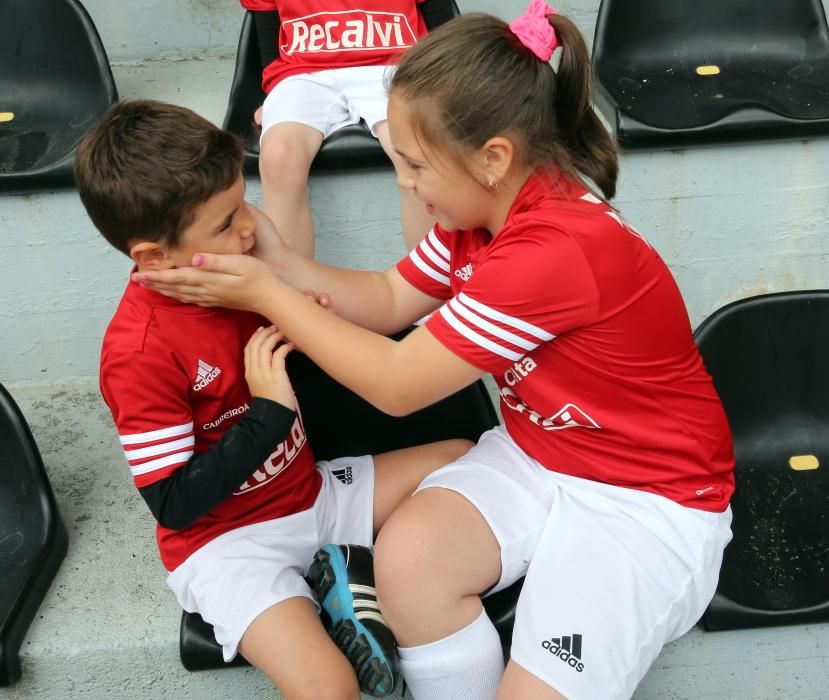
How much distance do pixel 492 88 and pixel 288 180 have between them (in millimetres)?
682

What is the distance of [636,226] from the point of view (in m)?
1.83

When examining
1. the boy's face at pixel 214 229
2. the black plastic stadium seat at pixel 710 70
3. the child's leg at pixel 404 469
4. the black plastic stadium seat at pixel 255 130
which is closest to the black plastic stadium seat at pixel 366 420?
the child's leg at pixel 404 469

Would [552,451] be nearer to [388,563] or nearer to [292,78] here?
[388,563]

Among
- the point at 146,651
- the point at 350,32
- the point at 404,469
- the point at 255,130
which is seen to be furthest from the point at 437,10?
the point at 146,651

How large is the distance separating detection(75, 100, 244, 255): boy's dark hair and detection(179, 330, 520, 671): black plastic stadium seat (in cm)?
35

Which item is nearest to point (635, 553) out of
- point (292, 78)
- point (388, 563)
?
point (388, 563)

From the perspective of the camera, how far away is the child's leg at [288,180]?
5.26 ft

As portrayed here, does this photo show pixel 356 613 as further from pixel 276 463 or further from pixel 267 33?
pixel 267 33

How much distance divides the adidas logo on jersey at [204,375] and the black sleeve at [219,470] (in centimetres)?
8

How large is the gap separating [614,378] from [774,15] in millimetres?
1372

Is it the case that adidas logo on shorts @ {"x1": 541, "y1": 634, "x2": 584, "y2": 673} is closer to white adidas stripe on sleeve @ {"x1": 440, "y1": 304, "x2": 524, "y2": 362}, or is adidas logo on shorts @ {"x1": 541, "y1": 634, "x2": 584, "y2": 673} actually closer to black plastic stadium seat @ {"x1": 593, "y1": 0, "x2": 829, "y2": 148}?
white adidas stripe on sleeve @ {"x1": 440, "y1": 304, "x2": 524, "y2": 362}

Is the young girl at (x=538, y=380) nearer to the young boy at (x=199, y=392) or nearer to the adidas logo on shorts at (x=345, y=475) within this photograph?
the young boy at (x=199, y=392)

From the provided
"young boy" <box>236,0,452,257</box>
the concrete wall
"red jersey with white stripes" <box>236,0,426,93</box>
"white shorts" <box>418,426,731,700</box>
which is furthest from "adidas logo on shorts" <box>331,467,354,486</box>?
"red jersey with white stripes" <box>236,0,426,93</box>

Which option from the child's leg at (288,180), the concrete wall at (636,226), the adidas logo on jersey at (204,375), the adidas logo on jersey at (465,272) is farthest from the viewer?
the concrete wall at (636,226)
